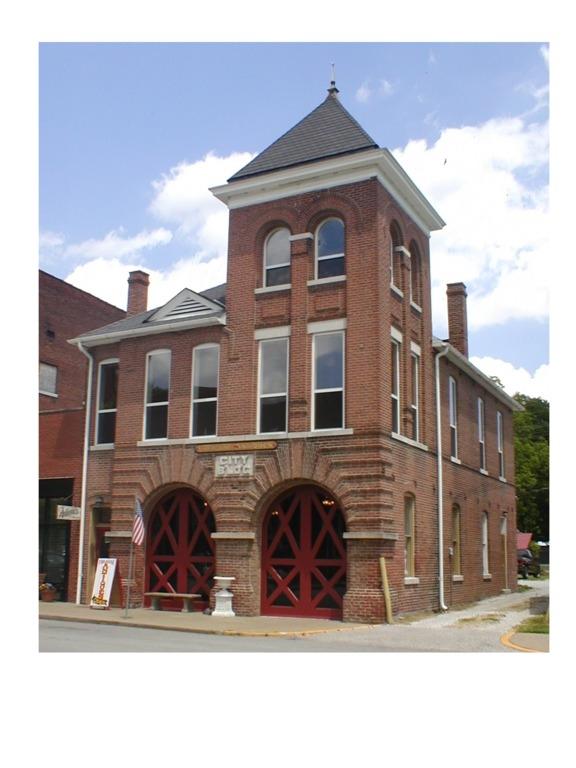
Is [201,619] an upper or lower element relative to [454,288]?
lower

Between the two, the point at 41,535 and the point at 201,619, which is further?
the point at 41,535

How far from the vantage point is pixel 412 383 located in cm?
2216

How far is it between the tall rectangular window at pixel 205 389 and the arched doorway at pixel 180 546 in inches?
68.2

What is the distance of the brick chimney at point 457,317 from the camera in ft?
93.3

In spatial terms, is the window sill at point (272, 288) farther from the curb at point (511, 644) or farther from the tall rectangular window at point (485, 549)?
the tall rectangular window at point (485, 549)

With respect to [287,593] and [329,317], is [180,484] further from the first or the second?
[329,317]

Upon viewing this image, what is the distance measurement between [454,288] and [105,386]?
1213 centimetres

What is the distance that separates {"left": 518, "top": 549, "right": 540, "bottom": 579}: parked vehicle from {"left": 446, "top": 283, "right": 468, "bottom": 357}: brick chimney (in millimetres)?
17251

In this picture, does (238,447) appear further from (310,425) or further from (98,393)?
(98,393)

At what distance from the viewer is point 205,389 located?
2220 cm

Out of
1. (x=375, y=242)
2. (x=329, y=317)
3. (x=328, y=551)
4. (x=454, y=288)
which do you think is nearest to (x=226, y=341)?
(x=329, y=317)

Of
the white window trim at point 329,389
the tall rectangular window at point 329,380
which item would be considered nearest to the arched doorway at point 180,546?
the white window trim at point 329,389

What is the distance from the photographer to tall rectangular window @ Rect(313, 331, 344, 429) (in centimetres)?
1998

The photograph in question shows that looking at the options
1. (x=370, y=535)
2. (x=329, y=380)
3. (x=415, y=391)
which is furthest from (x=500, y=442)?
(x=370, y=535)
